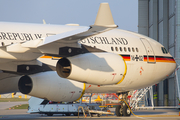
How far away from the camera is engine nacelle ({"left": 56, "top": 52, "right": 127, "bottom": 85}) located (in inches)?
411

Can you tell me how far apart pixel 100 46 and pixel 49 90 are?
3.48 metres

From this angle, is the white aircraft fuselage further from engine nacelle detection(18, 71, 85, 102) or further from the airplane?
engine nacelle detection(18, 71, 85, 102)

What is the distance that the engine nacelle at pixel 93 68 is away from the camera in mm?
10438

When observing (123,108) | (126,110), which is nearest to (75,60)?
(123,108)

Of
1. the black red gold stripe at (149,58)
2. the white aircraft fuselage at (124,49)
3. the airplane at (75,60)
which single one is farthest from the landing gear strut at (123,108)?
the black red gold stripe at (149,58)

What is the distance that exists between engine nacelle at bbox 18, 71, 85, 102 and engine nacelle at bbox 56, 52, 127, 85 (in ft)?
5.69

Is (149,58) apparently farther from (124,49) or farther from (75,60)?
(75,60)

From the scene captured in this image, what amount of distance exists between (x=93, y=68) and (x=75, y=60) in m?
0.71

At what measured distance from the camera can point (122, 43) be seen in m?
15.2

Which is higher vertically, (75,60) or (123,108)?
(75,60)

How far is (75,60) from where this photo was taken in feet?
34.2

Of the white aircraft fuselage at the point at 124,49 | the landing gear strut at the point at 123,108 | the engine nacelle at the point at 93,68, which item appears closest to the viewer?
the engine nacelle at the point at 93,68

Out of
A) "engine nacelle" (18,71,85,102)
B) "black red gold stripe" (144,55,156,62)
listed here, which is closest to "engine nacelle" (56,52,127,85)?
"engine nacelle" (18,71,85,102)

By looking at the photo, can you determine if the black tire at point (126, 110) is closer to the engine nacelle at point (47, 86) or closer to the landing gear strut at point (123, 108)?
the landing gear strut at point (123, 108)
